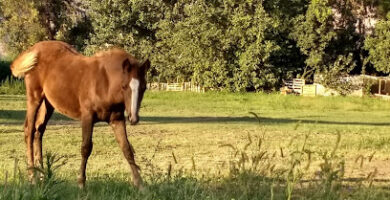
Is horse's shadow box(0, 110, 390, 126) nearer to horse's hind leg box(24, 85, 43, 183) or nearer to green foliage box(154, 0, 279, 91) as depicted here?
horse's hind leg box(24, 85, 43, 183)

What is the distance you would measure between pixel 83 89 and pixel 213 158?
5396 mm

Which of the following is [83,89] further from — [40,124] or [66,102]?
[40,124]

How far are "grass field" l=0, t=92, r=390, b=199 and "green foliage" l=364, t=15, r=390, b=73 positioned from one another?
1439 cm

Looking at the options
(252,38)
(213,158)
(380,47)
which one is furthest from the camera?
(252,38)

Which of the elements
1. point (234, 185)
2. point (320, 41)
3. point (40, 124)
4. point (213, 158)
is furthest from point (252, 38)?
point (234, 185)

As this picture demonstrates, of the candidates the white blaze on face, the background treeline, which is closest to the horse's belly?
the white blaze on face

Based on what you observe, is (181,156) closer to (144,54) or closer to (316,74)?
(316,74)

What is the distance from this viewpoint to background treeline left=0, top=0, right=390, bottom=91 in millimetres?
45031

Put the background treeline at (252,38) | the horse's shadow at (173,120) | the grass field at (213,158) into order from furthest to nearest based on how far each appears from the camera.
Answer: the background treeline at (252,38), the horse's shadow at (173,120), the grass field at (213,158)

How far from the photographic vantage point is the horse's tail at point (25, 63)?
7.64 m

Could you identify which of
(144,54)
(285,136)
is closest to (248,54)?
(144,54)

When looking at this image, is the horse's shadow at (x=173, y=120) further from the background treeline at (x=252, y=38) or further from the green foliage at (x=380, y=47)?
the green foliage at (x=380, y=47)

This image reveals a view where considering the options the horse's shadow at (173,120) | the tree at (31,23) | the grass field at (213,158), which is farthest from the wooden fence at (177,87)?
the horse's shadow at (173,120)

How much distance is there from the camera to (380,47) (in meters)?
44.4
